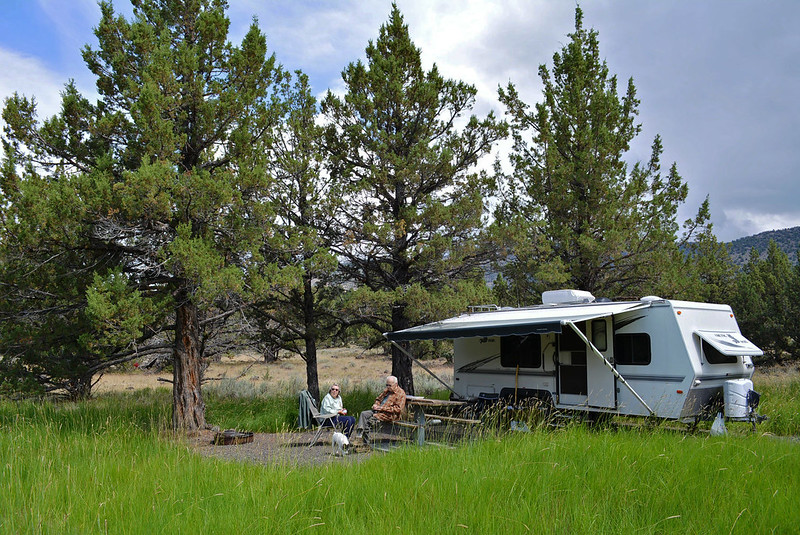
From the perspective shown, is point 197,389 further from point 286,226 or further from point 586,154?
point 586,154

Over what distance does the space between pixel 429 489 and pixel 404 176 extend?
9971 mm

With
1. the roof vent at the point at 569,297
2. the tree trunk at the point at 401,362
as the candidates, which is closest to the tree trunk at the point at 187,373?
the tree trunk at the point at 401,362

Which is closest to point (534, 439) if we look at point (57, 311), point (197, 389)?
point (197, 389)

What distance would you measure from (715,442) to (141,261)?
939 centimetres

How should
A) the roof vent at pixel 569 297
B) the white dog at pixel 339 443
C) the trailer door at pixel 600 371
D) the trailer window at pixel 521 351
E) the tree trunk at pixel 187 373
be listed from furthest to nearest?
the roof vent at pixel 569 297, the trailer window at pixel 521 351, the tree trunk at pixel 187 373, the trailer door at pixel 600 371, the white dog at pixel 339 443

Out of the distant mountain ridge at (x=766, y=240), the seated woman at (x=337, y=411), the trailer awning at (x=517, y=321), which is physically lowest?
the seated woman at (x=337, y=411)

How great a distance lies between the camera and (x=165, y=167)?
9070 mm

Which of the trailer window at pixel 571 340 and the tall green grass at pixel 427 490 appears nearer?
the tall green grass at pixel 427 490

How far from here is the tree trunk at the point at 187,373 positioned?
10.2 m

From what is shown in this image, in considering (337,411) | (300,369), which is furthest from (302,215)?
(300,369)

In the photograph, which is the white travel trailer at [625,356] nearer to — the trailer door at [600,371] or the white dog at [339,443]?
the trailer door at [600,371]

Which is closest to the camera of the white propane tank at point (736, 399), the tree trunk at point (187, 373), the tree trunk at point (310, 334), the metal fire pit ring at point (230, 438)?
the white propane tank at point (736, 399)

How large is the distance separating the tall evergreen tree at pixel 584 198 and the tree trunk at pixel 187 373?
7.56 metres

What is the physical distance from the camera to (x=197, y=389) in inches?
411
